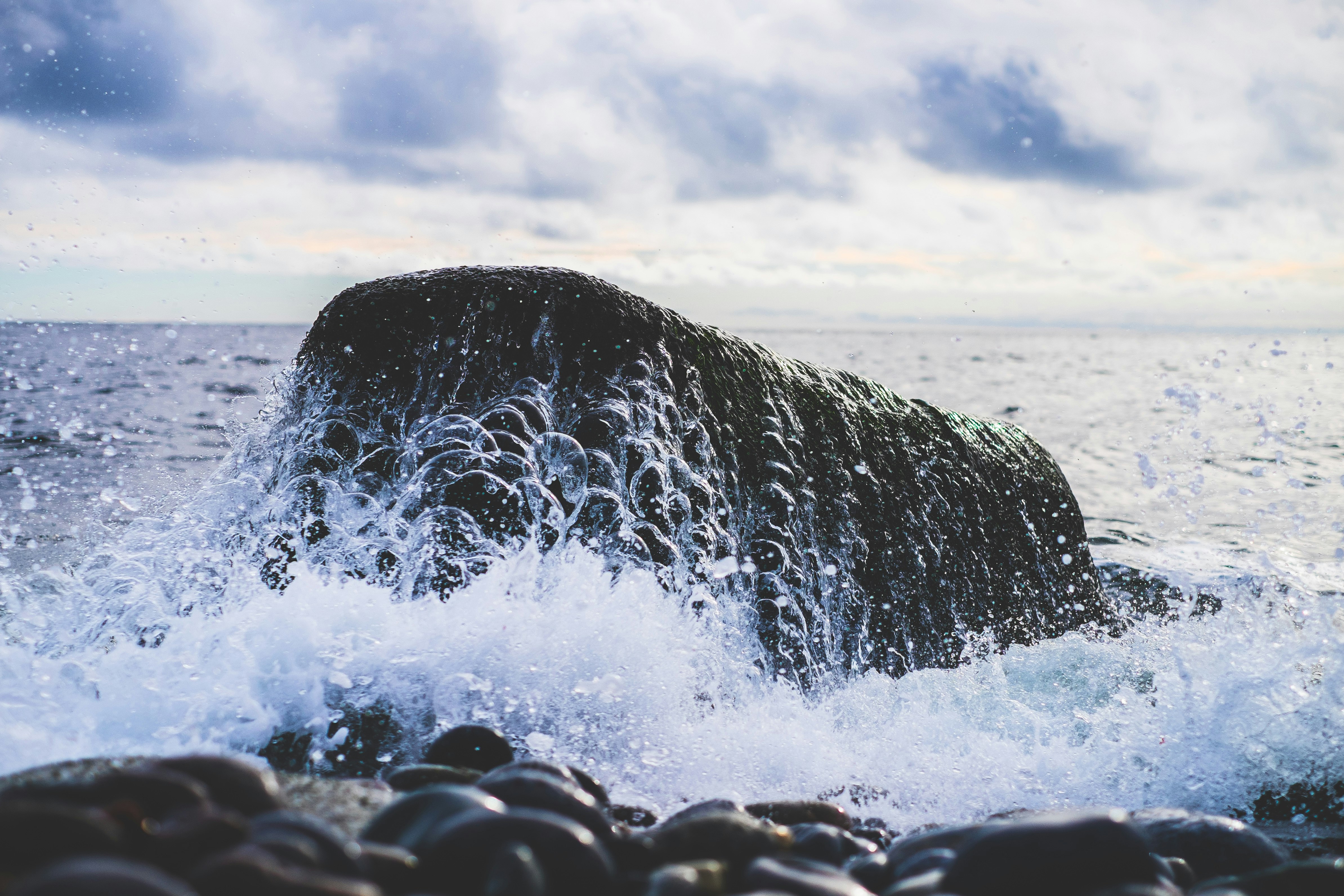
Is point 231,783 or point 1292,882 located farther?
point 1292,882

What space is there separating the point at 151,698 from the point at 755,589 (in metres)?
2.51

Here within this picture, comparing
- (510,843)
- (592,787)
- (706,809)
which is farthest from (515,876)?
(592,787)

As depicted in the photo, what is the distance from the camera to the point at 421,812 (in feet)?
6.53

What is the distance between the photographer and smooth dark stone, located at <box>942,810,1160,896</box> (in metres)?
1.87

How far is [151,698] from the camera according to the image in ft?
11.2

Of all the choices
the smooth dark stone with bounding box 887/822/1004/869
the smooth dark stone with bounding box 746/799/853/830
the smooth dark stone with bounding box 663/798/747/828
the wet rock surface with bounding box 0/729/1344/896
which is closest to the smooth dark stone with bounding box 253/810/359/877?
the wet rock surface with bounding box 0/729/1344/896

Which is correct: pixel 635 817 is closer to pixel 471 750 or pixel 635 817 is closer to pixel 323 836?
pixel 471 750

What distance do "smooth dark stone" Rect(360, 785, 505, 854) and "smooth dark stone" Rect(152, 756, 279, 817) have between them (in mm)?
221

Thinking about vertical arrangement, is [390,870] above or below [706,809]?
above

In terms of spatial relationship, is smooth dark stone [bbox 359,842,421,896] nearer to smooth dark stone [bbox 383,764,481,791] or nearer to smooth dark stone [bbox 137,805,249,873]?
smooth dark stone [bbox 137,805,249,873]

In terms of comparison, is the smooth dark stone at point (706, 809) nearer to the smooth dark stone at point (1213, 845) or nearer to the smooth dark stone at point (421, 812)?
the smooth dark stone at point (421, 812)

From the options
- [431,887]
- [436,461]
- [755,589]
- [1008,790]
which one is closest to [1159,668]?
[1008,790]

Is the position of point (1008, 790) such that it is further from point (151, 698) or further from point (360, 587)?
point (151, 698)

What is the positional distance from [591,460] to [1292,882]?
2870 mm
